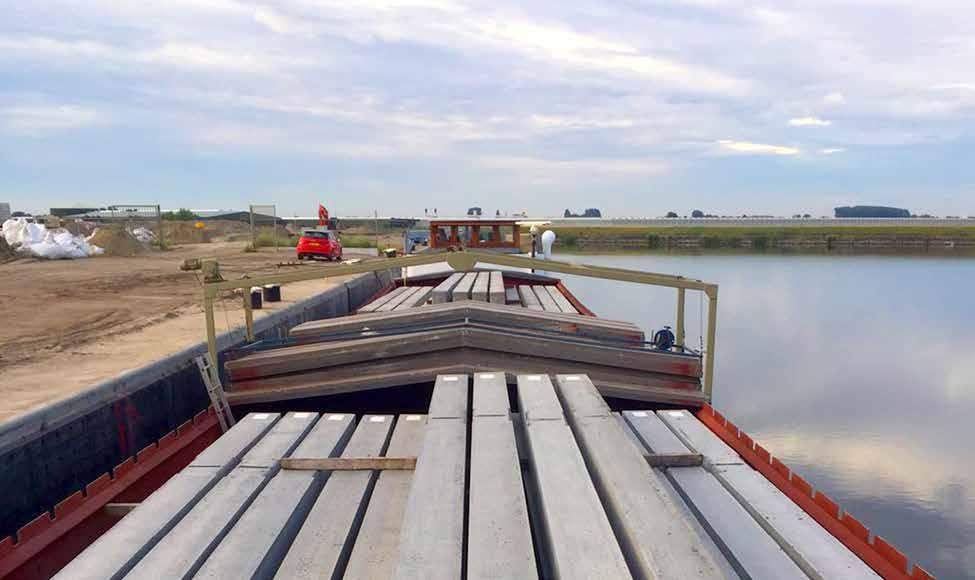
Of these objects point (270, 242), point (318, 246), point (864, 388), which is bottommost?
point (864, 388)

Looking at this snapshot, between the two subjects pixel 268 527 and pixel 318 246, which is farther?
pixel 318 246

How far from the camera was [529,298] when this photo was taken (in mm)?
14000

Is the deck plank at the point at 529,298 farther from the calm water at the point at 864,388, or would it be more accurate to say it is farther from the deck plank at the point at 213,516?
the deck plank at the point at 213,516

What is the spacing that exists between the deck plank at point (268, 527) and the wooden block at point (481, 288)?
6497 mm

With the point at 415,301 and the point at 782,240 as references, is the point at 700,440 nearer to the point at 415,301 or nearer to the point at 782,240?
the point at 415,301

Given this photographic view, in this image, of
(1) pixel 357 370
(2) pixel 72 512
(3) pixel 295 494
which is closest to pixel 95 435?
(2) pixel 72 512

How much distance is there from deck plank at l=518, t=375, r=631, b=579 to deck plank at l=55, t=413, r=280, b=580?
85.7 inches

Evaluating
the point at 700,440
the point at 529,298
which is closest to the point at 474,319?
the point at 700,440

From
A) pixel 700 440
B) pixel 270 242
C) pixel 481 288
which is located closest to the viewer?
pixel 700 440

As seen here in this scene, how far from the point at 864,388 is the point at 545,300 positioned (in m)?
9.43

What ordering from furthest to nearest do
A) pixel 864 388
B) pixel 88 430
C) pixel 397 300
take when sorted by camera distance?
pixel 864 388 → pixel 397 300 → pixel 88 430

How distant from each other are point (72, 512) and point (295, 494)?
2.52m

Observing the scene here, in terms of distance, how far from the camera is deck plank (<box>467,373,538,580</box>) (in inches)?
101

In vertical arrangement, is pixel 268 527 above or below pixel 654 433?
above
